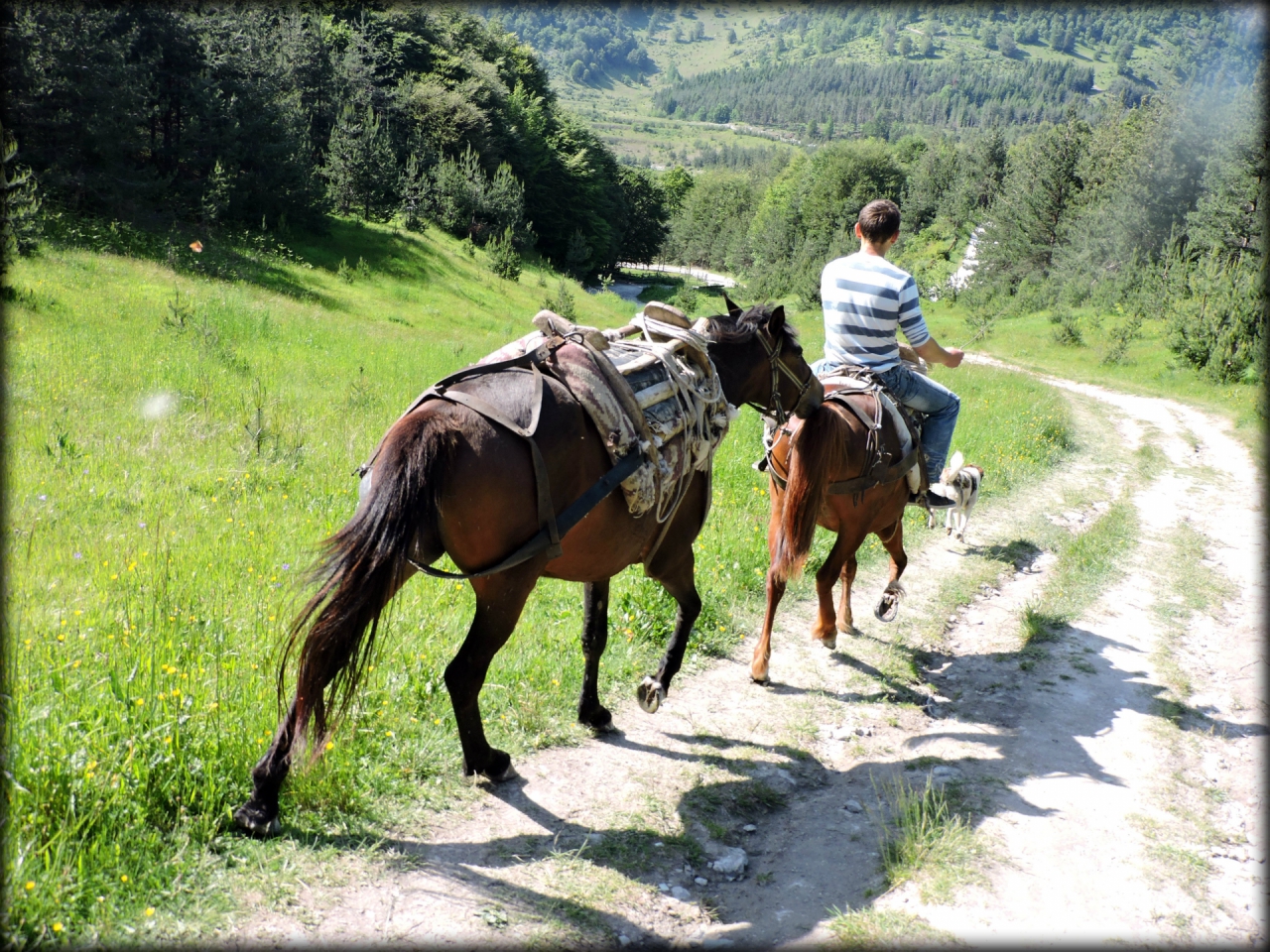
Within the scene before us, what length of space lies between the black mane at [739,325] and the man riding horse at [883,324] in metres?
1.02

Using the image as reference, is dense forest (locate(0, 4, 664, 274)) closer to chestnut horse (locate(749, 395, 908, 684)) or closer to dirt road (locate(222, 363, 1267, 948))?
chestnut horse (locate(749, 395, 908, 684))

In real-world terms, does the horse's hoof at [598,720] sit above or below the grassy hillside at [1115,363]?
below

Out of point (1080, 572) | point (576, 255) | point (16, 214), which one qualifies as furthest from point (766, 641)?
point (576, 255)

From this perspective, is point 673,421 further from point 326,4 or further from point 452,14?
point 452,14

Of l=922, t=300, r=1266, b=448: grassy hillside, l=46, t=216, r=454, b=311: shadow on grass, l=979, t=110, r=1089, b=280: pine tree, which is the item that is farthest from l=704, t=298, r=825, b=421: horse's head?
l=979, t=110, r=1089, b=280: pine tree

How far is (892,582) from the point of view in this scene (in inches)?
277

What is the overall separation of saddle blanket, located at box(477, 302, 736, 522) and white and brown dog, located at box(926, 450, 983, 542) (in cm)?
563

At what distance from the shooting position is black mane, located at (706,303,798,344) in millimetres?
5113

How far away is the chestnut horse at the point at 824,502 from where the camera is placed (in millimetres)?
5609

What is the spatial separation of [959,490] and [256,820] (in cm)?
842

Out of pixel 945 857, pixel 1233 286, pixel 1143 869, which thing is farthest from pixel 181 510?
pixel 1233 286

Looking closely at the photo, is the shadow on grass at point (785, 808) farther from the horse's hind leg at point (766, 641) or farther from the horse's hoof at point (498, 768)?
the horse's hind leg at point (766, 641)

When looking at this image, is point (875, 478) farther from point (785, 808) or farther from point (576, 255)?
point (576, 255)

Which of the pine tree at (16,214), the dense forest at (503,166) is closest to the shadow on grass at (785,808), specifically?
the dense forest at (503,166)
